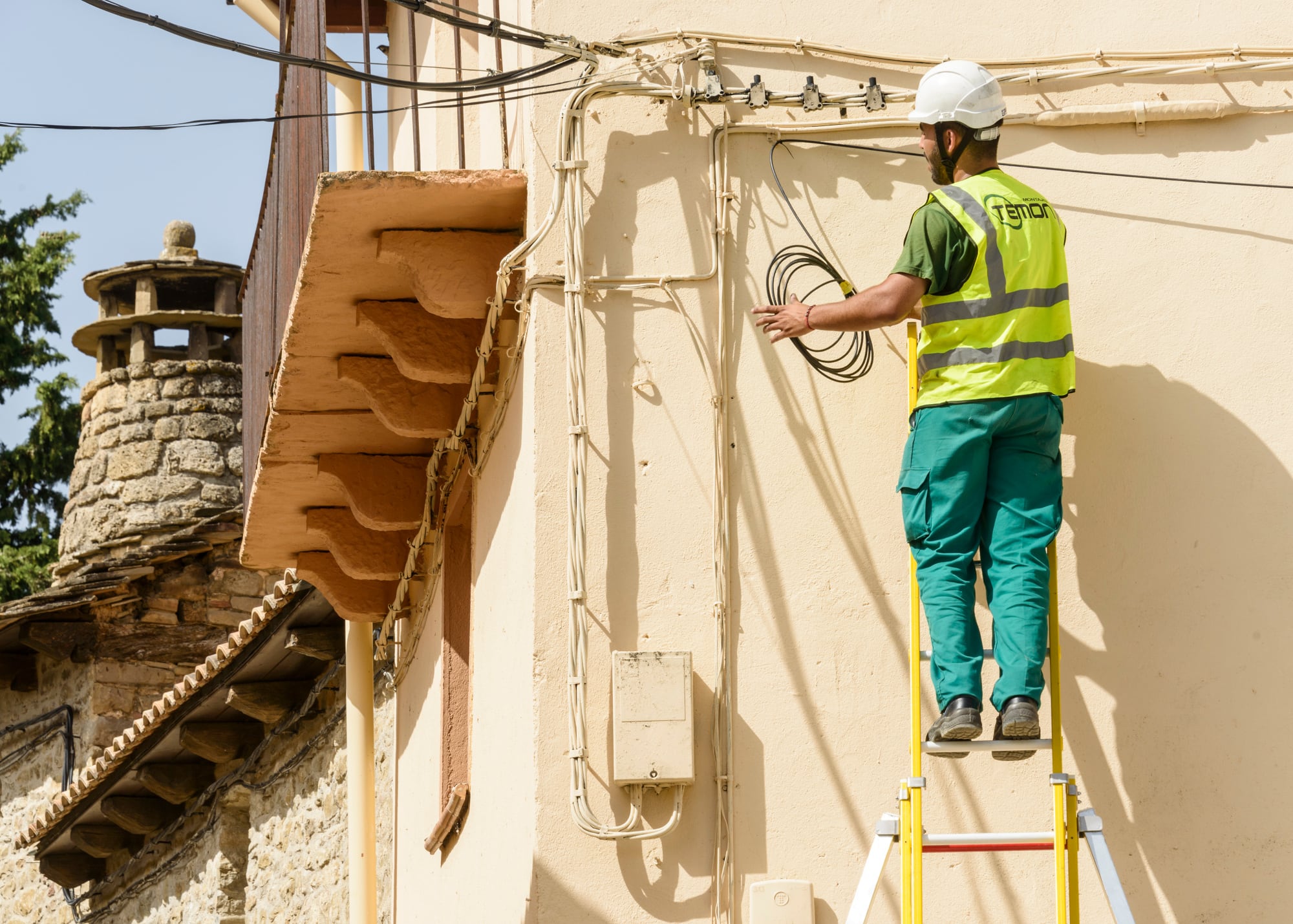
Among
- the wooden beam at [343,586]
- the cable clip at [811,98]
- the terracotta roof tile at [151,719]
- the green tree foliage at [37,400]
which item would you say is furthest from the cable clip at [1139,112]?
the green tree foliage at [37,400]

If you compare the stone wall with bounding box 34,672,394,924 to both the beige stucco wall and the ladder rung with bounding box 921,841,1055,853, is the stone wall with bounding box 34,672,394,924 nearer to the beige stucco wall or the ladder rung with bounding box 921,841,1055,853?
the beige stucco wall

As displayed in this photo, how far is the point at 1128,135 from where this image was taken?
18.8 ft

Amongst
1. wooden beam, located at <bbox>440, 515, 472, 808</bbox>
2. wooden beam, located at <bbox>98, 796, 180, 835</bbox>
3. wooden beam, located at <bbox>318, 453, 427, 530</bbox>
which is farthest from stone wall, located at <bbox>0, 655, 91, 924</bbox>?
wooden beam, located at <bbox>440, 515, 472, 808</bbox>

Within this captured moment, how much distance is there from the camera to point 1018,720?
4.54 meters

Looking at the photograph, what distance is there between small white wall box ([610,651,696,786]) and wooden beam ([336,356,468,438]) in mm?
1868

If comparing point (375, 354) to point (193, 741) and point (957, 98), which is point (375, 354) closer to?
point (957, 98)

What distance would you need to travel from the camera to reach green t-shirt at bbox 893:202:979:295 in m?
4.94

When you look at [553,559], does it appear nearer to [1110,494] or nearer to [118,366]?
[1110,494]

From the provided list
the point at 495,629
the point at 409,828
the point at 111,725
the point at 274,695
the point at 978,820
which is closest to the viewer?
the point at 978,820

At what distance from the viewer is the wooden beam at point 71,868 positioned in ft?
46.8

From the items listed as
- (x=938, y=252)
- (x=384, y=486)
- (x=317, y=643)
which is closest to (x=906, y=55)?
(x=938, y=252)

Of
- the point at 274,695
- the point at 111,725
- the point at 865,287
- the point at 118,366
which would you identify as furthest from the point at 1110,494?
the point at 118,366

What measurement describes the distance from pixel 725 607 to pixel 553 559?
1.69 feet

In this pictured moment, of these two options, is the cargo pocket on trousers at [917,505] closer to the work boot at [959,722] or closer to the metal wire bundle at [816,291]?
the work boot at [959,722]
